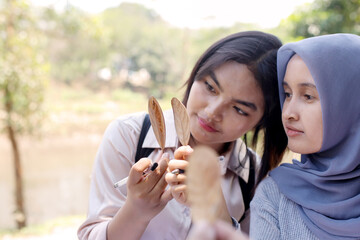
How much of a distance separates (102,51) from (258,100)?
548 inches

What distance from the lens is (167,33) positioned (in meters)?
15.2

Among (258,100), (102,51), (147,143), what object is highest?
(258,100)

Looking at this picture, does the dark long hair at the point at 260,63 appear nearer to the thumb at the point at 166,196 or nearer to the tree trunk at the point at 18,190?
the thumb at the point at 166,196

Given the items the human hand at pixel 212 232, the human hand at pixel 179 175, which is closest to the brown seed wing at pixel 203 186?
the human hand at pixel 212 232

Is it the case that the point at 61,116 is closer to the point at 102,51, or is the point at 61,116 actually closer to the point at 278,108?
the point at 102,51

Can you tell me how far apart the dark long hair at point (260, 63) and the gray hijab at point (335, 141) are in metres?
0.08

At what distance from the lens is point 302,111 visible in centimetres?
86

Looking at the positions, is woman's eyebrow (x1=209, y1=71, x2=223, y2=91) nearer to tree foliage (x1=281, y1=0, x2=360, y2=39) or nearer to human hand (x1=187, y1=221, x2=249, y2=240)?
human hand (x1=187, y1=221, x2=249, y2=240)

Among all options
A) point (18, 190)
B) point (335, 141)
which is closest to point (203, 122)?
point (335, 141)

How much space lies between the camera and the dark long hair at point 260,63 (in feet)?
3.18

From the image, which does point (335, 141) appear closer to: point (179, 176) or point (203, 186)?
point (179, 176)

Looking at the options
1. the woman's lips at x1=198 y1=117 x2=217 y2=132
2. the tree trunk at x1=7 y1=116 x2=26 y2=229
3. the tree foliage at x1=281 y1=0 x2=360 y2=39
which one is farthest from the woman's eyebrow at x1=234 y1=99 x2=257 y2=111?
the tree trunk at x1=7 y1=116 x2=26 y2=229

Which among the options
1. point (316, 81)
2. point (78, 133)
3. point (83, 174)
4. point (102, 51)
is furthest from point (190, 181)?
point (102, 51)

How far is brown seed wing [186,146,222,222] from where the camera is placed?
0.39 m
